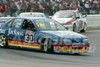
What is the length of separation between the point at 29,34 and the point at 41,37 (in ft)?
2.06

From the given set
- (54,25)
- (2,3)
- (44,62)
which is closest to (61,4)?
(2,3)

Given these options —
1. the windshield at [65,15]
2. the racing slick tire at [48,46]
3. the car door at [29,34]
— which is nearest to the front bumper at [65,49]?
the racing slick tire at [48,46]

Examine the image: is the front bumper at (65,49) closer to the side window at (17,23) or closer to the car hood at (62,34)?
the car hood at (62,34)

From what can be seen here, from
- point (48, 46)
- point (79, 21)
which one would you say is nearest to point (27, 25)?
point (48, 46)

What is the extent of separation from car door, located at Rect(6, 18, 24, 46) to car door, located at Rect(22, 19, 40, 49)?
200 millimetres

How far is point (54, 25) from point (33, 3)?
59.6 feet

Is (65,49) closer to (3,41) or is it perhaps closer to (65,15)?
(3,41)

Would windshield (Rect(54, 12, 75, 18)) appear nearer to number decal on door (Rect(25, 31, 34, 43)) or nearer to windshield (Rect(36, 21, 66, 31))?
windshield (Rect(36, 21, 66, 31))

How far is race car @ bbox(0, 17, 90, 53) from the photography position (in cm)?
1140

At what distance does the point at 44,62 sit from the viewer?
950cm

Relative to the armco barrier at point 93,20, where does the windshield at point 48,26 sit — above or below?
above

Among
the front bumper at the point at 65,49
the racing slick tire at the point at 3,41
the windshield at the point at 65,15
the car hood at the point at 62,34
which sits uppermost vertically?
the car hood at the point at 62,34

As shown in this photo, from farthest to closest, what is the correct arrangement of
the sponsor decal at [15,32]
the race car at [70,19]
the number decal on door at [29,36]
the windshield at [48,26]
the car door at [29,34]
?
the race car at [70,19]
the sponsor decal at [15,32]
the windshield at [48,26]
the number decal on door at [29,36]
the car door at [29,34]

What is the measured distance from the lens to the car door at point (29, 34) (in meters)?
12.1
